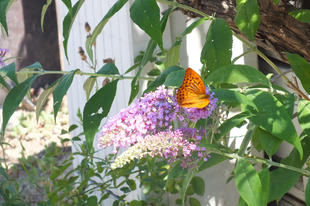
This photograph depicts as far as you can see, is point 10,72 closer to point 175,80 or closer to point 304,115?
point 175,80

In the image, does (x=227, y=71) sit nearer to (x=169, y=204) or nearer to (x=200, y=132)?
(x=200, y=132)

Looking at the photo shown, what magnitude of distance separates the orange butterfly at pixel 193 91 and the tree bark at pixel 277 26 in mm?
423

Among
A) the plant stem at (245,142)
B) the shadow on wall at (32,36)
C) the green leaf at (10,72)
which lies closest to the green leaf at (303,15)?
the plant stem at (245,142)

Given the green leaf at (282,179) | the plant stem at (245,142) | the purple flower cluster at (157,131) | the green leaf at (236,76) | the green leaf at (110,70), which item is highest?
the green leaf at (236,76)

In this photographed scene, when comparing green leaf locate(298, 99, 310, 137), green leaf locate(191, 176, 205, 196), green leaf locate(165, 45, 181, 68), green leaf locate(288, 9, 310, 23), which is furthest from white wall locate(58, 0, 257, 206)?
green leaf locate(298, 99, 310, 137)

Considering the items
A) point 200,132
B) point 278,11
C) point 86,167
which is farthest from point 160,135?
point 86,167

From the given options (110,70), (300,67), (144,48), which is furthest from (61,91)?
(144,48)

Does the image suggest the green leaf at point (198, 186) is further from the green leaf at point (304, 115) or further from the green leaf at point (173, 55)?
the green leaf at point (304, 115)

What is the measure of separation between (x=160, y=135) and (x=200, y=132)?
0.10 m

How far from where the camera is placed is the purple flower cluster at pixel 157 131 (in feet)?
2.17

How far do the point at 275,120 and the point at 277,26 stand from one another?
385 millimetres

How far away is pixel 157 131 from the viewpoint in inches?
27.4

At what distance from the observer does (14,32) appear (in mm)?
5453

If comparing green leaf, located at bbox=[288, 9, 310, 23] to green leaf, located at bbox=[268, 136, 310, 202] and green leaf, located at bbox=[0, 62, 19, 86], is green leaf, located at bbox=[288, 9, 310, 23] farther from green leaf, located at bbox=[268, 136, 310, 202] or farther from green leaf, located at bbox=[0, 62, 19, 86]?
green leaf, located at bbox=[0, 62, 19, 86]
